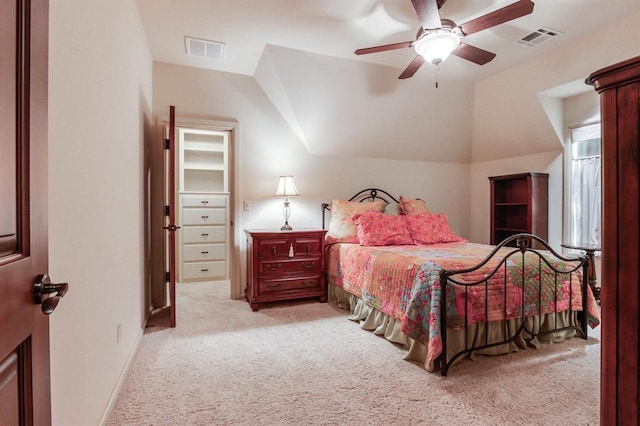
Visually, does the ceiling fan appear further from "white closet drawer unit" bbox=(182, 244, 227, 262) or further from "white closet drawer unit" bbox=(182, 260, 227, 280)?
"white closet drawer unit" bbox=(182, 260, 227, 280)

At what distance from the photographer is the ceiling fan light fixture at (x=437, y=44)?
92.9 inches

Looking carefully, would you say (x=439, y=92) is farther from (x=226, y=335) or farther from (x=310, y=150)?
(x=226, y=335)

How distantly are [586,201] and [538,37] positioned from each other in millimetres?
2051

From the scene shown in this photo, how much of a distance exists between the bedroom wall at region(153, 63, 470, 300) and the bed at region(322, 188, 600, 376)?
1.22 metres

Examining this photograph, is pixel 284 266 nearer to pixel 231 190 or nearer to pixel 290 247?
pixel 290 247

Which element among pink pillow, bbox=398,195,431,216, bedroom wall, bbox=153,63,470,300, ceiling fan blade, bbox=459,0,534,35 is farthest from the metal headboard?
ceiling fan blade, bbox=459,0,534,35

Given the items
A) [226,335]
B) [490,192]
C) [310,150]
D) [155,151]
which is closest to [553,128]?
[490,192]

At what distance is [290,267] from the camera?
3623 millimetres

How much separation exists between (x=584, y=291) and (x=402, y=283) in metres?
1.55

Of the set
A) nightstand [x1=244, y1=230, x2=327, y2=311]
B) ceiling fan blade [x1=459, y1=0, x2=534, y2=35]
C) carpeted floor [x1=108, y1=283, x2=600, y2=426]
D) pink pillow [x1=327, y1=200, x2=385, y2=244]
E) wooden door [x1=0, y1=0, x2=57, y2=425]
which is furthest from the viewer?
pink pillow [x1=327, y1=200, x2=385, y2=244]

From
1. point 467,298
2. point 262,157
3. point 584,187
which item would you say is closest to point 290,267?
point 262,157

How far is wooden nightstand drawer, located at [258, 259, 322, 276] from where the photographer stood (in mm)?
3512

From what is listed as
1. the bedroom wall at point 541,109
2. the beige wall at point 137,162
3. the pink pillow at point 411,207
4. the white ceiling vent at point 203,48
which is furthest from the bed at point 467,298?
the white ceiling vent at point 203,48

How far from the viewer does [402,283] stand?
2.50 metres
